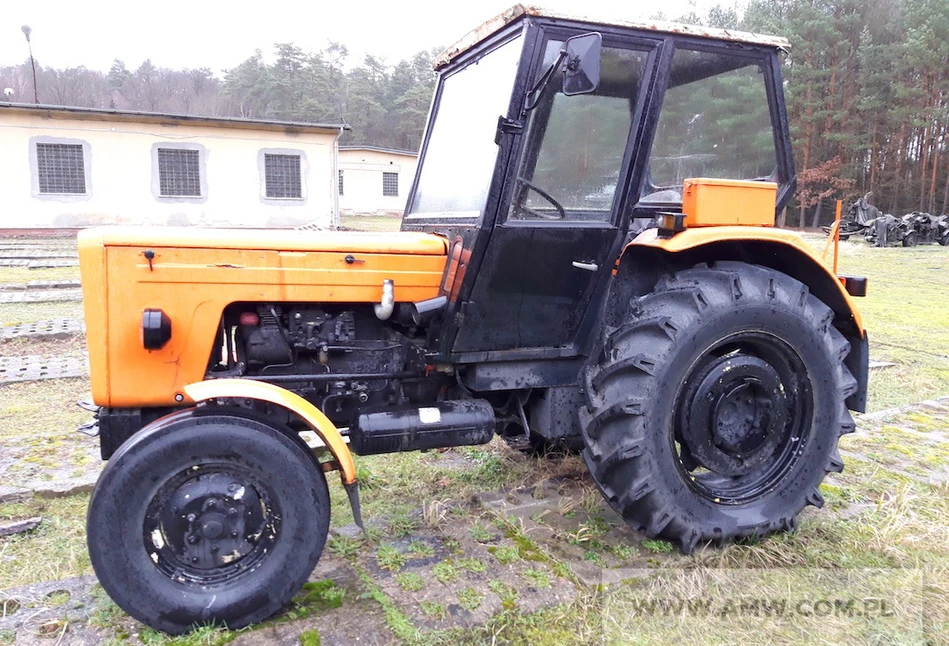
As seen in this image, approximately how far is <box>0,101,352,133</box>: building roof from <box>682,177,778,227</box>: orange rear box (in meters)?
20.5

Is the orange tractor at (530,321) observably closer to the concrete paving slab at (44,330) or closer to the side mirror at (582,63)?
the side mirror at (582,63)

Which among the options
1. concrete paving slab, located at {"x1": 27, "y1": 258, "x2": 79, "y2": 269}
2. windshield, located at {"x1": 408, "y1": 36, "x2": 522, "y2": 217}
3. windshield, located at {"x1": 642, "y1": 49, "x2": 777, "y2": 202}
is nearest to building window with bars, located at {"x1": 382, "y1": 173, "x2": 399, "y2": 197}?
concrete paving slab, located at {"x1": 27, "y1": 258, "x2": 79, "y2": 269}

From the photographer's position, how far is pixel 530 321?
128 inches

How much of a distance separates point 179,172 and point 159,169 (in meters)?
0.58

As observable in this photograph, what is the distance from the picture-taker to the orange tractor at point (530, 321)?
2605 mm

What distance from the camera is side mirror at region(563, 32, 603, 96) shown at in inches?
103

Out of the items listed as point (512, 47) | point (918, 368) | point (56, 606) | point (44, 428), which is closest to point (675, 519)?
point (512, 47)

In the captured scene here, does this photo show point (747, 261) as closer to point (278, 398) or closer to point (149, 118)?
point (278, 398)

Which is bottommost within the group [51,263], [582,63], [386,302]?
[51,263]

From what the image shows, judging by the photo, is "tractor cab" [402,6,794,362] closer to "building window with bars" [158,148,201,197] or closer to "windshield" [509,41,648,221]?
"windshield" [509,41,648,221]

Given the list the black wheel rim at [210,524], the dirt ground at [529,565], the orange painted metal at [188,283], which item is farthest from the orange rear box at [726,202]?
the black wheel rim at [210,524]

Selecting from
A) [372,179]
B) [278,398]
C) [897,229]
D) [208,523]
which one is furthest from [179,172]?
[897,229]

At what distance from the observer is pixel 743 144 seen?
3574mm

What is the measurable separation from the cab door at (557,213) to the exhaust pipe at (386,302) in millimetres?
330
